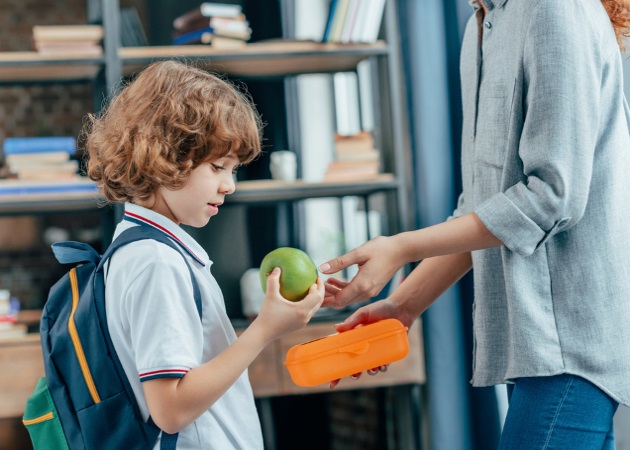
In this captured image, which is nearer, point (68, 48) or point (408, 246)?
point (408, 246)

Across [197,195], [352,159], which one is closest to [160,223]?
[197,195]

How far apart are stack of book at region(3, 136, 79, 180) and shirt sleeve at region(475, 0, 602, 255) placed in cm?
178

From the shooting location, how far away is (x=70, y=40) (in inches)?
100.0

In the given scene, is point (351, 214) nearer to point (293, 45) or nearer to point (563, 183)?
point (293, 45)

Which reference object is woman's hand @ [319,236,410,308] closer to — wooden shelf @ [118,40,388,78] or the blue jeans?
the blue jeans

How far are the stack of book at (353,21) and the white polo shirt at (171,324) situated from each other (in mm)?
1652

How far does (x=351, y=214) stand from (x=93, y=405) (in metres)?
2.08

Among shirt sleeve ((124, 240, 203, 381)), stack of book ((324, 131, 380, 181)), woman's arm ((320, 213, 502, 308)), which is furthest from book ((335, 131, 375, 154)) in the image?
shirt sleeve ((124, 240, 203, 381))

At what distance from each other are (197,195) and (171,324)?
22cm

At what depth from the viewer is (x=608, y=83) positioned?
3.82 ft

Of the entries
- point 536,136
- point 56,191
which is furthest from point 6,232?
point 536,136

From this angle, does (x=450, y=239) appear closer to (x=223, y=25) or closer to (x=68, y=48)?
(x=223, y=25)

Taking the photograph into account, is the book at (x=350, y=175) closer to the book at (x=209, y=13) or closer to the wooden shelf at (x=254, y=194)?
the wooden shelf at (x=254, y=194)

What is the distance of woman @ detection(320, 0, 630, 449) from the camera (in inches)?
43.5
